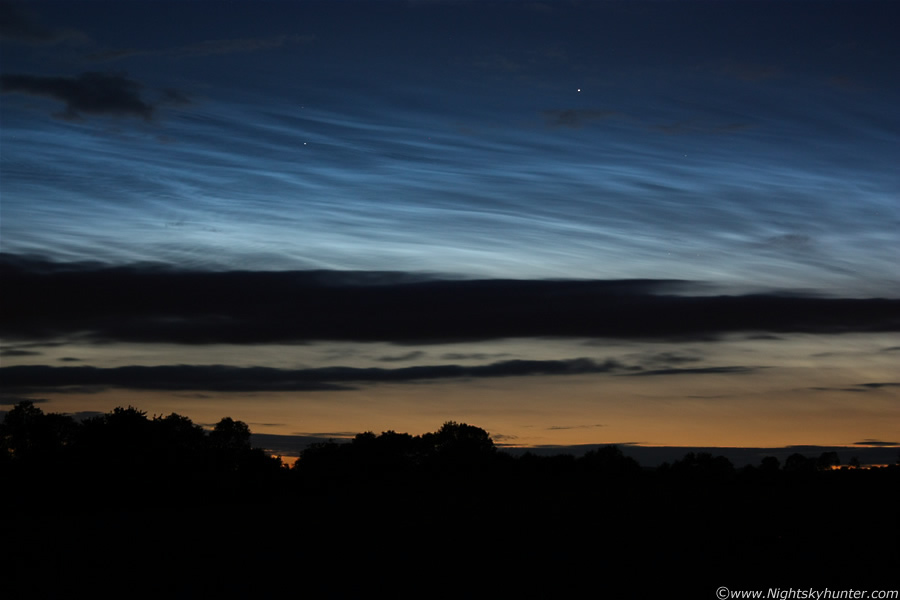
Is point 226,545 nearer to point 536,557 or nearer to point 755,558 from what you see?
point 536,557

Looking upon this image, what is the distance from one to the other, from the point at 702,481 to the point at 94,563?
122ft

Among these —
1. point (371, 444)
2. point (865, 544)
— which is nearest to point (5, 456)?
point (371, 444)

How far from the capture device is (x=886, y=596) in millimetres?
23609

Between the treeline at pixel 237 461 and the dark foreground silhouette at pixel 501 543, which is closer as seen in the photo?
the dark foreground silhouette at pixel 501 543

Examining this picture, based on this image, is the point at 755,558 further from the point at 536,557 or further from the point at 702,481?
the point at 702,481

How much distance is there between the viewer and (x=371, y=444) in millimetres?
168375

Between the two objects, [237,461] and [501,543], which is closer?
[501,543]

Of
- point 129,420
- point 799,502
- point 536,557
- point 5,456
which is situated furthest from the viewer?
point 5,456

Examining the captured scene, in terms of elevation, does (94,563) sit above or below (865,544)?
below

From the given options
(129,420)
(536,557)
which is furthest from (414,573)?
(129,420)

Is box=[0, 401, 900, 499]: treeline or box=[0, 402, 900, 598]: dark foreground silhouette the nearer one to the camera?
box=[0, 402, 900, 598]: dark foreground silhouette

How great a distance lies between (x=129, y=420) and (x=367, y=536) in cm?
8871

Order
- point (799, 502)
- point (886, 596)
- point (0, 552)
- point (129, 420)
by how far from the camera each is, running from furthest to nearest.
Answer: point (129, 420)
point (799, 502)
point (0, 552)
point (886, 596)

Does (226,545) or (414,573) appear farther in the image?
(226,545)
